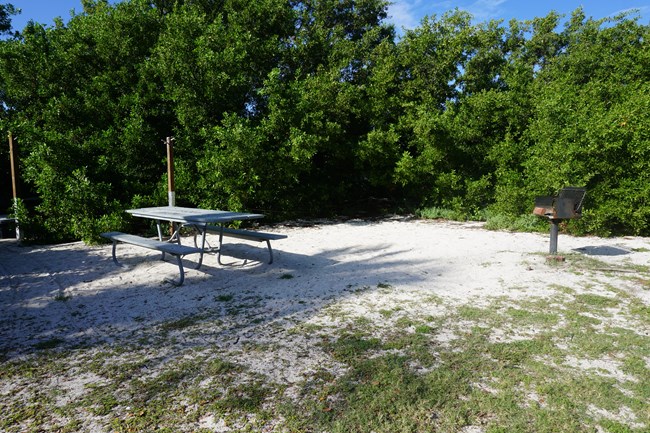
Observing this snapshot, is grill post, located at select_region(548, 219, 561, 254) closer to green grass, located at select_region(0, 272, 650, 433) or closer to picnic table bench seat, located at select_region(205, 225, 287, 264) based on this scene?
green grass, located at select_region(0, 272, 650, 433)

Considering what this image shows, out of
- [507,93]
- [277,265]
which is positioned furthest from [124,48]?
[507,93]

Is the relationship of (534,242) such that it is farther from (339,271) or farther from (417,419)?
(417,419)

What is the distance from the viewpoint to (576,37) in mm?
16594

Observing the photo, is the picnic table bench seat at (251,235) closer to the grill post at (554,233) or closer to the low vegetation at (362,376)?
the low vegetation at (362,376)

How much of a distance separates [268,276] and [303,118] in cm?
613

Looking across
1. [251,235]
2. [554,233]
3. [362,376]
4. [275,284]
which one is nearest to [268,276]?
[275,284]

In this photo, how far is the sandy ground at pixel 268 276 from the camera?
423 cm

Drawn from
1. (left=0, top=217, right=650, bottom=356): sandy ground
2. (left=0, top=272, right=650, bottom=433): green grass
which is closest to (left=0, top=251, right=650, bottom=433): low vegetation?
(left=0, top=272, right=650, bottom=433): green grass

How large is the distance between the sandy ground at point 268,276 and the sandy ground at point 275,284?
15mm

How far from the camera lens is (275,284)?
5.32 metres

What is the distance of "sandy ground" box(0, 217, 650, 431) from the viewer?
3.70 m

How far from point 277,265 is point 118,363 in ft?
11.0

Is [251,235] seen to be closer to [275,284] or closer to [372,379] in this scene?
[275,284]

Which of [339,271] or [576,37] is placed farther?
[576,37]
